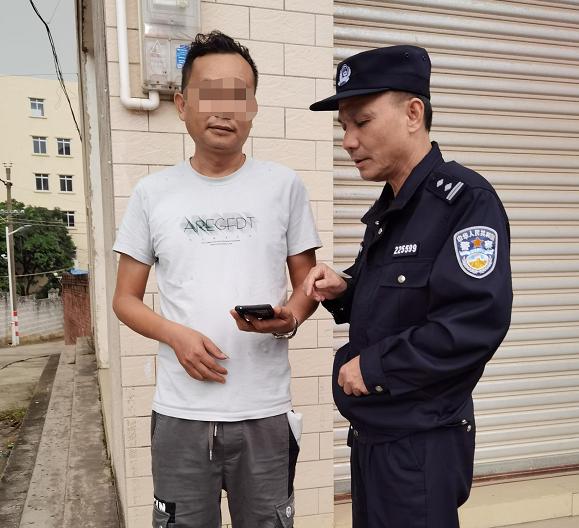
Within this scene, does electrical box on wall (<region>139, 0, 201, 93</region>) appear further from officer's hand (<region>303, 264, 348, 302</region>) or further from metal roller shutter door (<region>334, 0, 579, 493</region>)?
officer's hand (<region>303, 264, 348, 302</region>)

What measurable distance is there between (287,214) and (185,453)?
822mm

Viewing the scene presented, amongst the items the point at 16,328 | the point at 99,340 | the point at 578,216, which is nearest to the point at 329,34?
the point at 578,216

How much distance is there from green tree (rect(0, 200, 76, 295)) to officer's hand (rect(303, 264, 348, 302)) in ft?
125

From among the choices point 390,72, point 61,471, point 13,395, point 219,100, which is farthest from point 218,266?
point 13,395

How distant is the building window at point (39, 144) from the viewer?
3922cm

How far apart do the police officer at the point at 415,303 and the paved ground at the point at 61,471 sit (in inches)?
89.0

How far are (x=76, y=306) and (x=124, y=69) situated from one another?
45.1 ft

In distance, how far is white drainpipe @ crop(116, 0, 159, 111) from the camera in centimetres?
230

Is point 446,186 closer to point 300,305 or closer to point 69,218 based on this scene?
point 300,305

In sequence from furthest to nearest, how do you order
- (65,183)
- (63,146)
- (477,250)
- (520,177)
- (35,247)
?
(65,183) < (63,146) < (35,247) < (520,177) < (477,250)

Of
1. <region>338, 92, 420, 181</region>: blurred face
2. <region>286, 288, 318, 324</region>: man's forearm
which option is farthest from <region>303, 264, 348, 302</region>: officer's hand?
<region>338, 92, 420, 181</region>: blurred face

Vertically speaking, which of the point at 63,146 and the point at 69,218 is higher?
the point at 63,146

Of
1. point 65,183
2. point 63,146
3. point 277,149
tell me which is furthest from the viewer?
point 65,183

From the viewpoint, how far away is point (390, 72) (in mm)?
1360
